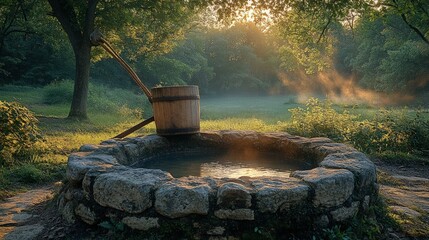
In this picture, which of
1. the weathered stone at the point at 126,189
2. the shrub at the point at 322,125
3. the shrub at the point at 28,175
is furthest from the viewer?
the shrub at the point at 322,125

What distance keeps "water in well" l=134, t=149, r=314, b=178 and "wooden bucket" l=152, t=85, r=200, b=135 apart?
0.44 meters

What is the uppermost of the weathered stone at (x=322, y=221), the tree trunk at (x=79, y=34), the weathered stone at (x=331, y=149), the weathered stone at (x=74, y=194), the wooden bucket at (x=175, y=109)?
the tree trunk at (x=79, y=34)

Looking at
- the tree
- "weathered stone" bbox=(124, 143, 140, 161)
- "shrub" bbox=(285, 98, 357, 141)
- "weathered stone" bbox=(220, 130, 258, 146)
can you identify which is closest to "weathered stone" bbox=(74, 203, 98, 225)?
"weathered stone" bbox=(124, 143, 140, 161)

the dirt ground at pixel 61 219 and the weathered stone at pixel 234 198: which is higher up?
the weathered stone at pixel 234 198

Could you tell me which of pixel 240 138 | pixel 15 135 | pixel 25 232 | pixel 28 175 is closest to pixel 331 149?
pixel 240 138

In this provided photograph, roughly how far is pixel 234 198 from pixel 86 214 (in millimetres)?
1404

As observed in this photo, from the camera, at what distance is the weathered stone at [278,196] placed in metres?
2.83

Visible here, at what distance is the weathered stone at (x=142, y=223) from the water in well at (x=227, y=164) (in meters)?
1.52

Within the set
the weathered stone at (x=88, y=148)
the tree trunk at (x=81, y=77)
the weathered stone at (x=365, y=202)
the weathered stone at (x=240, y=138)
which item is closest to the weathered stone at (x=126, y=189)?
the weathered stone at (x=88, y=148)

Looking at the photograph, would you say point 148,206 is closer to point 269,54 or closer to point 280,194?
point 280,194

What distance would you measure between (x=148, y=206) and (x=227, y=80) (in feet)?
145

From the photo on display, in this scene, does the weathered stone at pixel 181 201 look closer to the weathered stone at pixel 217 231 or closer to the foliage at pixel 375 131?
the weathered stone at pixel 217 231

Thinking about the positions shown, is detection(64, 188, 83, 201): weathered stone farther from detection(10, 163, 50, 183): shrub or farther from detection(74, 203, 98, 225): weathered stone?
detection(10, 163, 50, 183): shrub

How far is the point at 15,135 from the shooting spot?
608 cm
